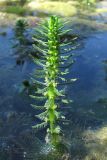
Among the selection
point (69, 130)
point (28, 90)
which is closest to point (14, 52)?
point (28, 90)

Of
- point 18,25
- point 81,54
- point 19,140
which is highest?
point 18,25

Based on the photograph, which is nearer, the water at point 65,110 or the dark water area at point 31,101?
the water at point 65,110

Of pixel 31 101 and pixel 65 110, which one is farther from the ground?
pixel 31 101

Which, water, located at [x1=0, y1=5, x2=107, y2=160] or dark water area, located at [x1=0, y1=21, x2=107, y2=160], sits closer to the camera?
water, located at [x1=0, y1=5, x2=107, y2=160]

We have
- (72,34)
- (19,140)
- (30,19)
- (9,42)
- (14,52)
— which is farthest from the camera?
(30,19)

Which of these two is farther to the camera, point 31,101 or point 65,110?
→ point 31,101

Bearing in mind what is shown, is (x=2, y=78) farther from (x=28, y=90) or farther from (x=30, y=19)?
(x=30, y=19)

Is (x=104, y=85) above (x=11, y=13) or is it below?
below

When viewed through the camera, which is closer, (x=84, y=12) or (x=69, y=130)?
(x=69, y=130)
